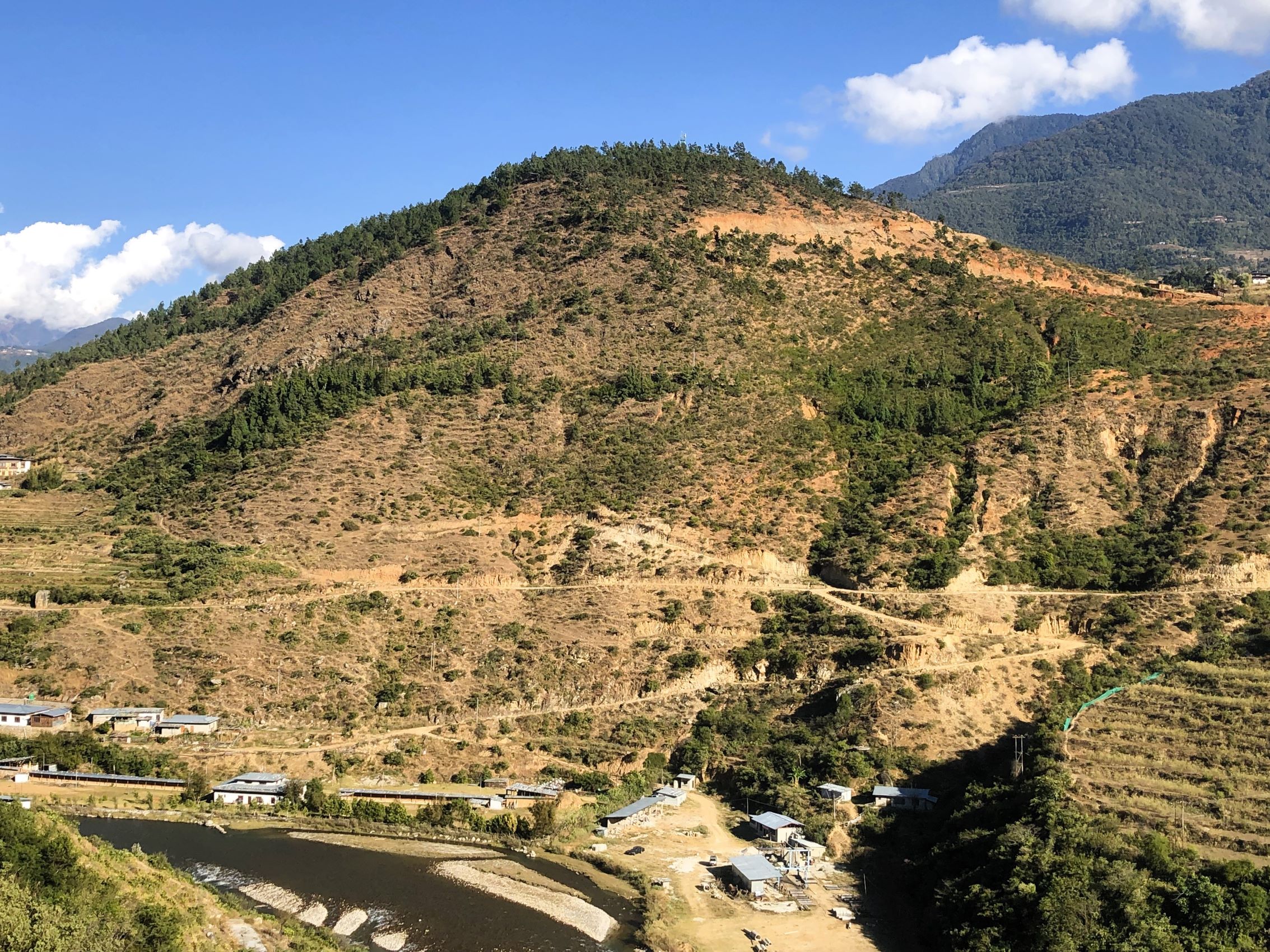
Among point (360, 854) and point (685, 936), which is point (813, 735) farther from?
point (360, 854)

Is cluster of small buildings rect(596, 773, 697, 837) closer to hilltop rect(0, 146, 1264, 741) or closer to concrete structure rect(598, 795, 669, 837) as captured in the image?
concrete structure rect(598, 795, 669, 837)

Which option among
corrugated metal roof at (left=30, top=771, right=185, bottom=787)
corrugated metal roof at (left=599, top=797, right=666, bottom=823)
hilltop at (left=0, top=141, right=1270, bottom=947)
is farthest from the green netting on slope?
corrugated metal roof at (left=30, top=771, right=185, bottom=787)

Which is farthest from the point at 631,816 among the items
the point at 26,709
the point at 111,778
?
the point at 26,709

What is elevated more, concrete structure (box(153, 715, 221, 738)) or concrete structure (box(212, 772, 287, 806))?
concrete structure (box(153, 715, 221, 738))

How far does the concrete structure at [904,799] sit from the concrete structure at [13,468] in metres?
64.8

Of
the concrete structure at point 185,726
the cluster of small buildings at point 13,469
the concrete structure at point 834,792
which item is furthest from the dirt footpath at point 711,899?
→ the cluster of small buildings at point 13,469

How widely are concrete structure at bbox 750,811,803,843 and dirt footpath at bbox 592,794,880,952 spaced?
1.05 meters

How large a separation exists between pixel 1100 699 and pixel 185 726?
143 feet

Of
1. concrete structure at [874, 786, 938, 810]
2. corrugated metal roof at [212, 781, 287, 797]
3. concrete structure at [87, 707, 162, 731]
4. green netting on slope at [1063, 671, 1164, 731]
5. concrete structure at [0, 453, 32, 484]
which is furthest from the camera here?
concrete structure at [0, 453, 32, 484]

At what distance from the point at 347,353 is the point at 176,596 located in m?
30.6

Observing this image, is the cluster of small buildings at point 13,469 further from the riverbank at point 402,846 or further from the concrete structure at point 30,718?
the riverbank at point 402,846

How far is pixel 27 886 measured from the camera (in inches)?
1371

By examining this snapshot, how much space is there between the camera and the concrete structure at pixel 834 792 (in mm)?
52344

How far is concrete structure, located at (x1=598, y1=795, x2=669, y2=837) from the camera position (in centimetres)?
5278
